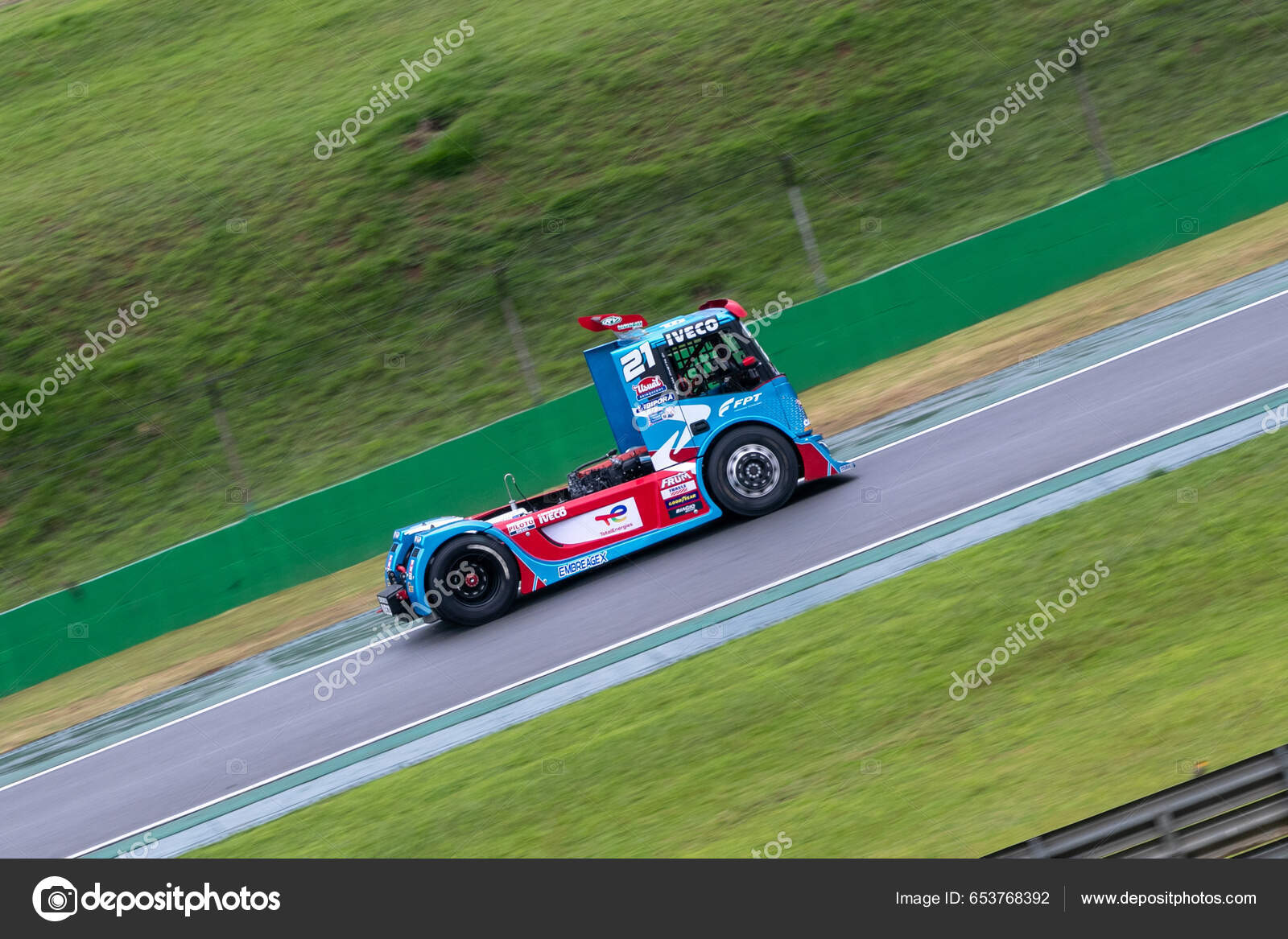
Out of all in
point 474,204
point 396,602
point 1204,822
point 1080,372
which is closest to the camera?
point 1204,822

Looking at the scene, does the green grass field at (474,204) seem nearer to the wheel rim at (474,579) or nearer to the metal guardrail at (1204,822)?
the wheel rim at (474,579)

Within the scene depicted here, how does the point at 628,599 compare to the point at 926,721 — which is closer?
the point at 926,721

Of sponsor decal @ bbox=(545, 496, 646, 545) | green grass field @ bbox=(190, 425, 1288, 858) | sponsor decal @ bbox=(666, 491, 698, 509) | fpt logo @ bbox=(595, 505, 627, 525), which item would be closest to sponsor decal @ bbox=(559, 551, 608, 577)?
sponsor decal @ bbox=(545, 496, 646, 545)

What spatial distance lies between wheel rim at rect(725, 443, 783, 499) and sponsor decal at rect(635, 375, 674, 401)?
0.94 metres

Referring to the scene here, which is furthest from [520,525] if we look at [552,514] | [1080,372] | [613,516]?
[1080,372]

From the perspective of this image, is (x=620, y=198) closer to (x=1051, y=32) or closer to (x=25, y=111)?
(x=1051, y=32)

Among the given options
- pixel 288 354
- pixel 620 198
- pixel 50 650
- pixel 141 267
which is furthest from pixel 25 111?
pixel 50 650

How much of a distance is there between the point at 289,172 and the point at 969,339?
13729mm

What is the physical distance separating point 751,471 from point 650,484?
3.22ft

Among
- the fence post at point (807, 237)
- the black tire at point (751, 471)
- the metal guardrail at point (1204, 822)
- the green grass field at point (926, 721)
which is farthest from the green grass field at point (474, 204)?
the metal guardrail at point (1204, 822)

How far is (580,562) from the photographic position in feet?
38.9

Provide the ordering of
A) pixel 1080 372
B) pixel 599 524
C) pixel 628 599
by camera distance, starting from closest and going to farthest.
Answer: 1. pixel 628 599
2. pixel 599 524
3. pixel 1080 372

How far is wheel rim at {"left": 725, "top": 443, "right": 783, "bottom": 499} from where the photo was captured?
11.9m

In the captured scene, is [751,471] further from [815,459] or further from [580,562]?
[580,562]
